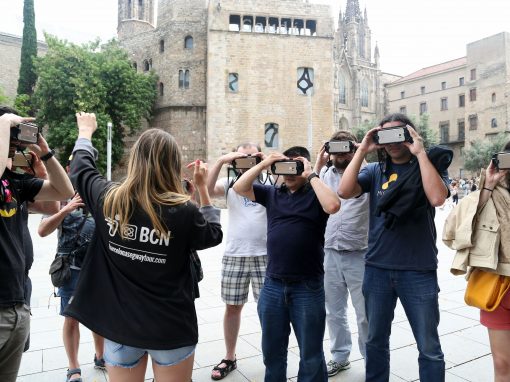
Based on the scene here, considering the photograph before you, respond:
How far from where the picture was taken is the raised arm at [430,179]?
287 cm

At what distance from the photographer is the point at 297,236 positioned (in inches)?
120

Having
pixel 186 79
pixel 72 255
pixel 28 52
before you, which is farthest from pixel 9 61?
pixel 72 255

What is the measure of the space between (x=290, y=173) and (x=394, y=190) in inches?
30.9

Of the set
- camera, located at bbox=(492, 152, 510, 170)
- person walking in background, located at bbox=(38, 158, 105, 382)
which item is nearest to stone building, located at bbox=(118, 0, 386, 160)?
person walking in background, located at bbox=(38, 158, 105, 382)

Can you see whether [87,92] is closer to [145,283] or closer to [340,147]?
[340,147]

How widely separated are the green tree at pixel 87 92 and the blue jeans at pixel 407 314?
26.7 meters

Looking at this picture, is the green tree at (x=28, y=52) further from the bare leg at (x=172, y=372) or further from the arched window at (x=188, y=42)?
the bare leg at (x=172, y=372)

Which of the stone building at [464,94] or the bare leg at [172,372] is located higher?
the stone building at [464,94]

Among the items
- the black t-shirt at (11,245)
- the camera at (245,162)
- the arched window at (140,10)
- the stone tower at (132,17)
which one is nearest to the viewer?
the black t-shirt at (11,245)

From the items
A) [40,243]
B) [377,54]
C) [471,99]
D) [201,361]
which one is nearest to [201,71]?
[40,243]

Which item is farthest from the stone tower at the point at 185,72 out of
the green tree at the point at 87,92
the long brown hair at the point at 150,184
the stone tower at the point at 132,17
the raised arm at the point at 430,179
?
the long brown hair at the point at 150,184

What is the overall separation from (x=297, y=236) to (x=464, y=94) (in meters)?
57.9

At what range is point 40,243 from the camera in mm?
11781

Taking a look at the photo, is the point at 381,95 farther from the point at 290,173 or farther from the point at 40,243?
the point at 290,173
